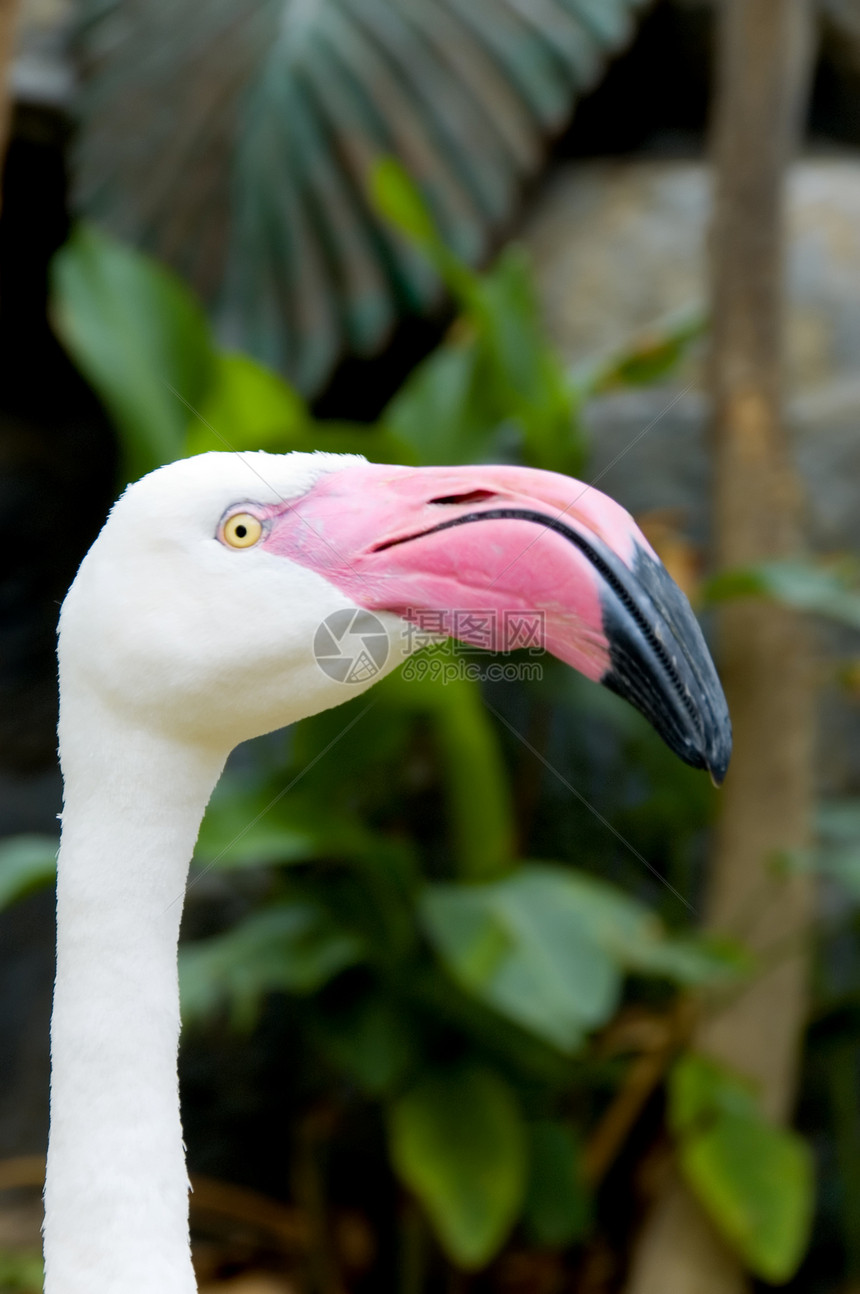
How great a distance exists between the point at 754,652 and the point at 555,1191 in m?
0.88

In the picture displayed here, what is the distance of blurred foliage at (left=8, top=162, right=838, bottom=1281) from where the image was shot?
1.69 m

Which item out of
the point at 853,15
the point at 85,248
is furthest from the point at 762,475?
the point at 853,15

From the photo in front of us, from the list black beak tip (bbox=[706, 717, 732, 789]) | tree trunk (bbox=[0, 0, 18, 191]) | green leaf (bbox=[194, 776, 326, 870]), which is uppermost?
tree trunk (bbox=[0, 0, 18, 191])

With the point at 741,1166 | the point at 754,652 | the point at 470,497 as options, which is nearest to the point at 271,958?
the point at 741,1166

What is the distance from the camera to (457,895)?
67.3 inches

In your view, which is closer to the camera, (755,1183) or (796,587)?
(796,587)

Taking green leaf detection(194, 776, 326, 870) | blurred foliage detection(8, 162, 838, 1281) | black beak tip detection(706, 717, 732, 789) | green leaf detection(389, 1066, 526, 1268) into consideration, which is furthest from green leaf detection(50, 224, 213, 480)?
black beak tip detection(706, 717, 732, 789)

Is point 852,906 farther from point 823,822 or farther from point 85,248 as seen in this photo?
point 85,248

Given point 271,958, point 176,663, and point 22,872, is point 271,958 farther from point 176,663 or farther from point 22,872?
point 176,663

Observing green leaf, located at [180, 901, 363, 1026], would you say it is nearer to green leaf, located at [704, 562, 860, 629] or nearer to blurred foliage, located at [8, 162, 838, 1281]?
blurred foliage, located at [8, 162, 838, 1281]

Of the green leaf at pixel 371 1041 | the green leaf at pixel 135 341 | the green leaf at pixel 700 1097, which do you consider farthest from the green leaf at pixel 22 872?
the green leaf at pixel 700 1097

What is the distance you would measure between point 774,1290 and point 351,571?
2117 millimetres

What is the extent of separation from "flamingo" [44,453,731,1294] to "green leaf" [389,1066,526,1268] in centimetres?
111

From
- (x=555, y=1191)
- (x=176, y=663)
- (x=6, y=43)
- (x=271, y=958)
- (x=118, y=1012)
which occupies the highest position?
(x=6, y=43)
